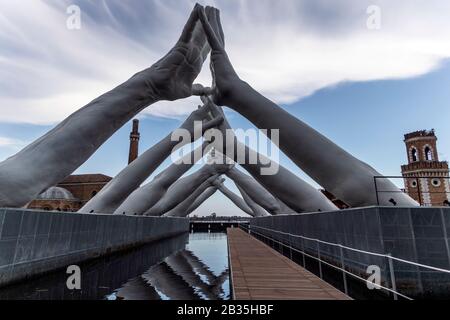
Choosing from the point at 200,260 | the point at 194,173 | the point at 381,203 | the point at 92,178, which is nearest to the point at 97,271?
the point at 200,260

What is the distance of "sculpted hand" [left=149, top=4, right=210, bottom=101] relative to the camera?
1325 cm

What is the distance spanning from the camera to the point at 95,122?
10.9 meters

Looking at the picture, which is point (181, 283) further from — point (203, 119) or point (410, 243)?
point (203, 119)

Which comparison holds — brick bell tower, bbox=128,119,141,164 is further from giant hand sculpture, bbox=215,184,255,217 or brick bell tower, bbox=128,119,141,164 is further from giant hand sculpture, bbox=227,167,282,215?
giant hand sculpture, bbox=227,167,282,215

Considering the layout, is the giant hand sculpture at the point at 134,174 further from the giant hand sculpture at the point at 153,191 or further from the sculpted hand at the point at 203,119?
the giant hand sculpture at the point at 153,191

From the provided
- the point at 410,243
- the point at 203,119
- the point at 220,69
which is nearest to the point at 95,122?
the point at 220,69

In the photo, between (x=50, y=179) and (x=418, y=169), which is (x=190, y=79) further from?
(x=418, y=169)

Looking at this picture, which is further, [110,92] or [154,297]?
[110,92]

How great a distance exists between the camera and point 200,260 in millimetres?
14516

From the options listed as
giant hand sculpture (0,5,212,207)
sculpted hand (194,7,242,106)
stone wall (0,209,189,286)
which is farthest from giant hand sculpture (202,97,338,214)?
stone wall (0,209,189,286)

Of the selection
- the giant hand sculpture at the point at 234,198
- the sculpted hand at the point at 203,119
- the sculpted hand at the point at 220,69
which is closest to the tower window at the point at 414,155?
the giant hand sculpture at the point at 234,198
